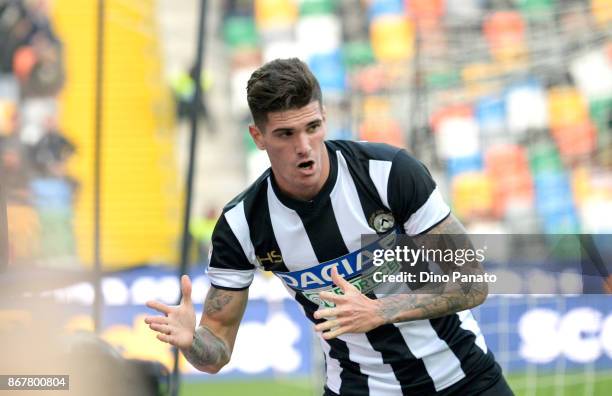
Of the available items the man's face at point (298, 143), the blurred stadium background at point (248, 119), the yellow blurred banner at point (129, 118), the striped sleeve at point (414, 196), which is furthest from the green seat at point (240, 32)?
the striped sleeve at point (414, 196)

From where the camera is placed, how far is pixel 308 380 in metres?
9.12

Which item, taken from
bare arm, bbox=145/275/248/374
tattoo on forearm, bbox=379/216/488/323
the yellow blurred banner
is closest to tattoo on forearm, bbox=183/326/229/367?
bare arm, bbox=145/275/248/374

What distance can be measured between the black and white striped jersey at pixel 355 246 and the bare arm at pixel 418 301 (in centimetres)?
7

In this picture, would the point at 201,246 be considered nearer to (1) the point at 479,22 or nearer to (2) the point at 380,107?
(2) the point at 380,107

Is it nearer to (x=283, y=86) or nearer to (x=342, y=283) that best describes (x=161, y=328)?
(x=342, y=283)

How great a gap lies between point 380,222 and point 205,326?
73 centimetres

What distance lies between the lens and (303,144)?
324cm

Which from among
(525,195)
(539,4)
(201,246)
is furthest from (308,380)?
(539,4)

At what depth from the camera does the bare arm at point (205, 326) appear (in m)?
3.22

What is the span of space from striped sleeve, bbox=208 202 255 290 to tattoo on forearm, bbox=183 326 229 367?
0.61ft

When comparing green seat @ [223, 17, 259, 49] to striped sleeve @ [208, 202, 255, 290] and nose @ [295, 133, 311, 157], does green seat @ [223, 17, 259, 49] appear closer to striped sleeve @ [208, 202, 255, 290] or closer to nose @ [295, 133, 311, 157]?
striped sleeve @ [208, 202, 255, 290]

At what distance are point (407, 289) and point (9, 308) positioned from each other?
1425 mm

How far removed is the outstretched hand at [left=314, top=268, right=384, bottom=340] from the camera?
3.02m

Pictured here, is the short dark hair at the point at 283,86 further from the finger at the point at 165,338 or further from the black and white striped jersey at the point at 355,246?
the finger at the point at 165,338
